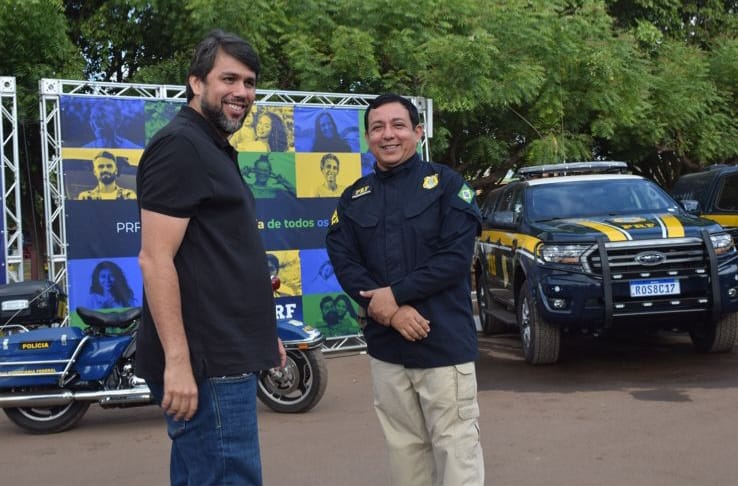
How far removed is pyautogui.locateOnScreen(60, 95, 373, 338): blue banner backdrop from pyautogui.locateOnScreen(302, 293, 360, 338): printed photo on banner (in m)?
0.01

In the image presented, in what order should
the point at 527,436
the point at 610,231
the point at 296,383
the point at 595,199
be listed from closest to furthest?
the point at 527,436
the point at 296,383
the point at 610,231
the point at 595,199

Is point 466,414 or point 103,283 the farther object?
point 103,283

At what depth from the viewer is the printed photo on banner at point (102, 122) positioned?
8273mm

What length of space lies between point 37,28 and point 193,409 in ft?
31.8

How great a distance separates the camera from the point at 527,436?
18.1 feet

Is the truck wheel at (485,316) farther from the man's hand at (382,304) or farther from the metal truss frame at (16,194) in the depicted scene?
the man's hand at (382,304)

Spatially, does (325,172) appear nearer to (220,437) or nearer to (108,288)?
(108,288)

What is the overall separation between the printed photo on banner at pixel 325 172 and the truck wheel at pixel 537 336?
2.63 metres

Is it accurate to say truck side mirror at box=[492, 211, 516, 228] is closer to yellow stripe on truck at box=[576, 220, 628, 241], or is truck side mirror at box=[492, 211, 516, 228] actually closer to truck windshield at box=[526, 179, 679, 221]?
truck windshield at box=[526, 179, 679, 221]

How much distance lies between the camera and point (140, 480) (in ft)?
16.2

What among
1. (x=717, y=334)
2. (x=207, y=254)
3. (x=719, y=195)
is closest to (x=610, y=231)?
(x=717, y=334)

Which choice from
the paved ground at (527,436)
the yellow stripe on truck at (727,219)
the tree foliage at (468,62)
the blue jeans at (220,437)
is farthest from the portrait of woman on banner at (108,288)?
the yellow stripe on truck at (727,219)

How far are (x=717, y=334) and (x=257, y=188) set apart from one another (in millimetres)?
4947

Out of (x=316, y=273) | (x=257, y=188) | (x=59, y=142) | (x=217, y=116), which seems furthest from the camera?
(x=316, y=273)
